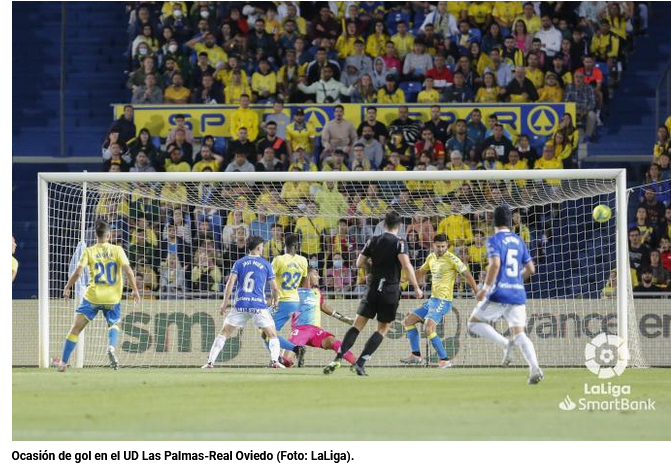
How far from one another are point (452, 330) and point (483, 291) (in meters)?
5.97

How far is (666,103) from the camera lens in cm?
2291

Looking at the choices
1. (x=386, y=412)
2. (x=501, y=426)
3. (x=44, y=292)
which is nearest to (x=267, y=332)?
(x=44, y=292)

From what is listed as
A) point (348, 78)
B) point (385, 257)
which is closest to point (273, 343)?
point (385, 257)

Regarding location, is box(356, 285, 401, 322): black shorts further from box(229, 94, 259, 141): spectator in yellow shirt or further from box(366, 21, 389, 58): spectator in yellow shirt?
box(366, 21, 389, 58): spectator in yellow shirt

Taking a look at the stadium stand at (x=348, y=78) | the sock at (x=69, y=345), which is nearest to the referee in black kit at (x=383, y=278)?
the sock at (x=69, y=345)

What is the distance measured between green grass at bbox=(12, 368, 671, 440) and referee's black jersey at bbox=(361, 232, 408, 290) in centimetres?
118

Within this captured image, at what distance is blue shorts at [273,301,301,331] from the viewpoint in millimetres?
17281

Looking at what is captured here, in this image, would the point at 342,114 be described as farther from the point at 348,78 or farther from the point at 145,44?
the point at 145,44

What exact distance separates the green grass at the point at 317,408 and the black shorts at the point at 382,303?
77 centimetres

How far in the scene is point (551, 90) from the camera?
2223 cm

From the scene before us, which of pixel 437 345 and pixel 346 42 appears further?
pixel 346 42

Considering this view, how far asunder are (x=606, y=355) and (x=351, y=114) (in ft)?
22.3

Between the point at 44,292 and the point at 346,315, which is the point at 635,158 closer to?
the point at 346,315

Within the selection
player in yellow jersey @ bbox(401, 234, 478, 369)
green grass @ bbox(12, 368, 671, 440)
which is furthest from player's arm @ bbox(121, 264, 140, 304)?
player in yellow jersey @ bbox(401, 234, 478, 369)
